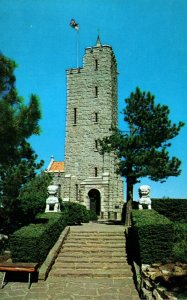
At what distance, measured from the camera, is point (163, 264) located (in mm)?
9633

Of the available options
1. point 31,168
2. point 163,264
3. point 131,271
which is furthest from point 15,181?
point 163,264

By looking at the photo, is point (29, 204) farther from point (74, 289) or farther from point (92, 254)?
point (74, 289)

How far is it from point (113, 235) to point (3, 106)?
301 inches

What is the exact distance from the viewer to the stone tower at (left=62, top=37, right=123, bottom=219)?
3142cm

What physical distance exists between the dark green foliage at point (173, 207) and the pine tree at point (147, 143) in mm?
3267

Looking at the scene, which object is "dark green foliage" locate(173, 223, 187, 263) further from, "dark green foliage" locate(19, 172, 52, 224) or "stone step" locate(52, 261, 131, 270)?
"dark green foliage" locate(19, 172, 52, 224)

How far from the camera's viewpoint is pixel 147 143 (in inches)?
848

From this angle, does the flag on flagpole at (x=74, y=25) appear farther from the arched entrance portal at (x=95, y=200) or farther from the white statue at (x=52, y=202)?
the white statue at (x=52, y=202)

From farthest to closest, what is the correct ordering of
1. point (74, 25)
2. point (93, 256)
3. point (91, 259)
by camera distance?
point (74, 25), point (93, 256), point (91, 259)

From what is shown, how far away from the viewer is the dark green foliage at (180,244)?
962cm

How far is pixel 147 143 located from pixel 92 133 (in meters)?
12.2

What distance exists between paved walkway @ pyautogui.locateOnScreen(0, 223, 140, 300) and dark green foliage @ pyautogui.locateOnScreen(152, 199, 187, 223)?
802cm

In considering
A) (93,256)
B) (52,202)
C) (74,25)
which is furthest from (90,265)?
(74,25)

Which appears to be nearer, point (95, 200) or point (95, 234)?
point (95, 234)
